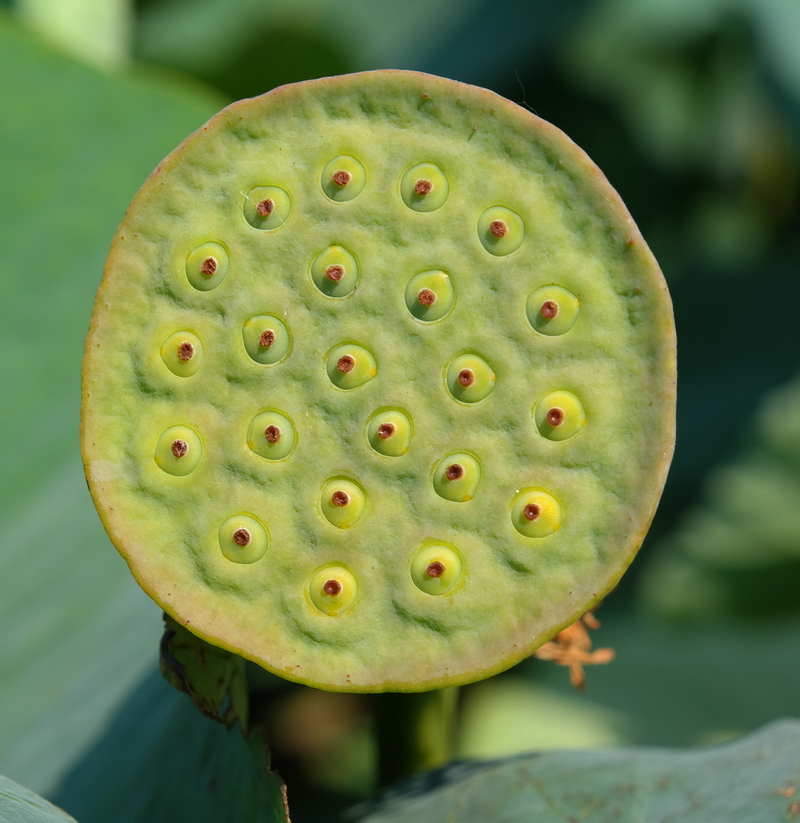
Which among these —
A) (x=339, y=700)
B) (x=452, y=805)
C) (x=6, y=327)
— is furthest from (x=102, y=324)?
(x=339, y=700)

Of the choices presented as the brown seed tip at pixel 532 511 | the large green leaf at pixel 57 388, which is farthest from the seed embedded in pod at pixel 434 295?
the large green leaf at pixel 57 388

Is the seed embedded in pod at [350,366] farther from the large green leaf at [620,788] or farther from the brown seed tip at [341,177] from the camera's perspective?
the large green leaf at [620,788]

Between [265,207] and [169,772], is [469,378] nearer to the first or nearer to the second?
[265,207]

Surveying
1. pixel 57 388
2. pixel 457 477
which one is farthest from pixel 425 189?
pixel 57 388

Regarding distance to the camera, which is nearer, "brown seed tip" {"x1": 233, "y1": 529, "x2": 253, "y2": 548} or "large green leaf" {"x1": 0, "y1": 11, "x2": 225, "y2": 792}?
"brown seed tip" {"x1": 233, "y1": 529, "x2": 253, "y2": 548}

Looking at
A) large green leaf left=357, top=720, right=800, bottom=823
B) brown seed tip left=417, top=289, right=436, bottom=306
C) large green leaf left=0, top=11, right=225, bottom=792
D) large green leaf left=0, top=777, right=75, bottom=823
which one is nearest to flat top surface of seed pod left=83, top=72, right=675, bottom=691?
brown seed tip left=417, top=289, right=436, bottom=306

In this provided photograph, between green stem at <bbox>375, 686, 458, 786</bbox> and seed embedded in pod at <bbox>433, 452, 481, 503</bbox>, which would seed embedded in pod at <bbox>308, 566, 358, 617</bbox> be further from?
green stem at <bbox>375, 686, 458, 786</bbox>
